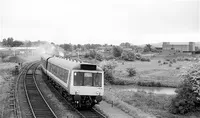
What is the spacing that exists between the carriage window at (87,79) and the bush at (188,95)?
370 inches

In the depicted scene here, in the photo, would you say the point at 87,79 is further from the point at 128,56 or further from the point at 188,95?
the point at 128,56

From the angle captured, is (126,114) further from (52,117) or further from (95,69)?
(52,117)

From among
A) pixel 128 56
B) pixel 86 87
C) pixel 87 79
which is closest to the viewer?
pixel 86 87

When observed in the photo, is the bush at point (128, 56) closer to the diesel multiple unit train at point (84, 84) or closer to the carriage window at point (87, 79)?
the diesel multiple unit train at point (84, 84)

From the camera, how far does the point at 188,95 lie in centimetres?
2386

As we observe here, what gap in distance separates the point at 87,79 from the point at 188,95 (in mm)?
11154

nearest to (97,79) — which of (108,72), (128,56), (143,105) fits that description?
(143,105)

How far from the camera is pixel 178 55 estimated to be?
111m

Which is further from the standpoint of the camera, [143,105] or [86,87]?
[143,105]

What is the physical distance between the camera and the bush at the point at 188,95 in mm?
23328

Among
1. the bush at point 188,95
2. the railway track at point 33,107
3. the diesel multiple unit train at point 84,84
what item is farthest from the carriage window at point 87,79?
the bush at point 188,95

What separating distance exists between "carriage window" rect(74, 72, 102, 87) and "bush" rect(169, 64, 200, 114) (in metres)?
9.40

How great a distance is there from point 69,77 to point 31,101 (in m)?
4.53

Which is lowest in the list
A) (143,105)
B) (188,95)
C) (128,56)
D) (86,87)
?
(143,105)
